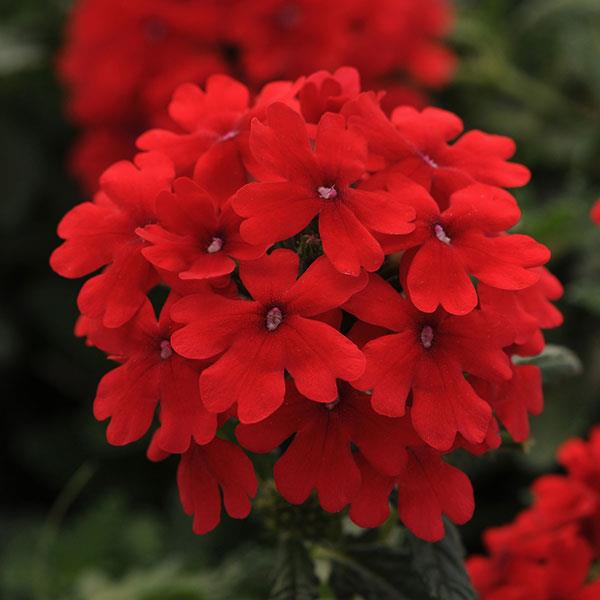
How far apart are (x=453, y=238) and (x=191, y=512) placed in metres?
0.30

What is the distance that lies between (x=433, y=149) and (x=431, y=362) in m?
0.22

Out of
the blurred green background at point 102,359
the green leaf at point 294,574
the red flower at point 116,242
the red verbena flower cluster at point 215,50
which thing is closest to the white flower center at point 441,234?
the red flower at point 116,242

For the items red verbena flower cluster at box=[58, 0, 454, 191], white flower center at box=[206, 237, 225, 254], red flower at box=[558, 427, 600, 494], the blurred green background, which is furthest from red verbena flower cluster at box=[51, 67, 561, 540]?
red verbena flower cluster at box=[58, 0, 454, 191]

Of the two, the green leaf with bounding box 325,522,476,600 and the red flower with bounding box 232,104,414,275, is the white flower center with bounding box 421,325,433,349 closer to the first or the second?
the red flower with bounding box 232,104,414,275

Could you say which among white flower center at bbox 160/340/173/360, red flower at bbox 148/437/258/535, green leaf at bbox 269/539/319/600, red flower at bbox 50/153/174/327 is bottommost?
green leaf at bbox 269/539/319/600

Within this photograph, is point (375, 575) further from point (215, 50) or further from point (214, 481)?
point (215, 50)

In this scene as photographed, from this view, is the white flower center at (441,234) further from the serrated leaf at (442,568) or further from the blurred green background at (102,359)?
the blurred green background at (102,359)

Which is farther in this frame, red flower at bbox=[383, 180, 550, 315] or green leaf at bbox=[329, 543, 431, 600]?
green leaf at bbox=[329, 543, 431, 600]

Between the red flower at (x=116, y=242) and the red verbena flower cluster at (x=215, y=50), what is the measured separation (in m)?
0.82

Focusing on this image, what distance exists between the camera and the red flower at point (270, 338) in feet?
2.43

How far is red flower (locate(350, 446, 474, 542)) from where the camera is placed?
2.64ft

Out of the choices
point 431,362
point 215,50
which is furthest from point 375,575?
point 215,50

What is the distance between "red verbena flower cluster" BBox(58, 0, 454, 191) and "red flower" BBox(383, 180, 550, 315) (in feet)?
2.95

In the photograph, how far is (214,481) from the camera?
0.83 m
